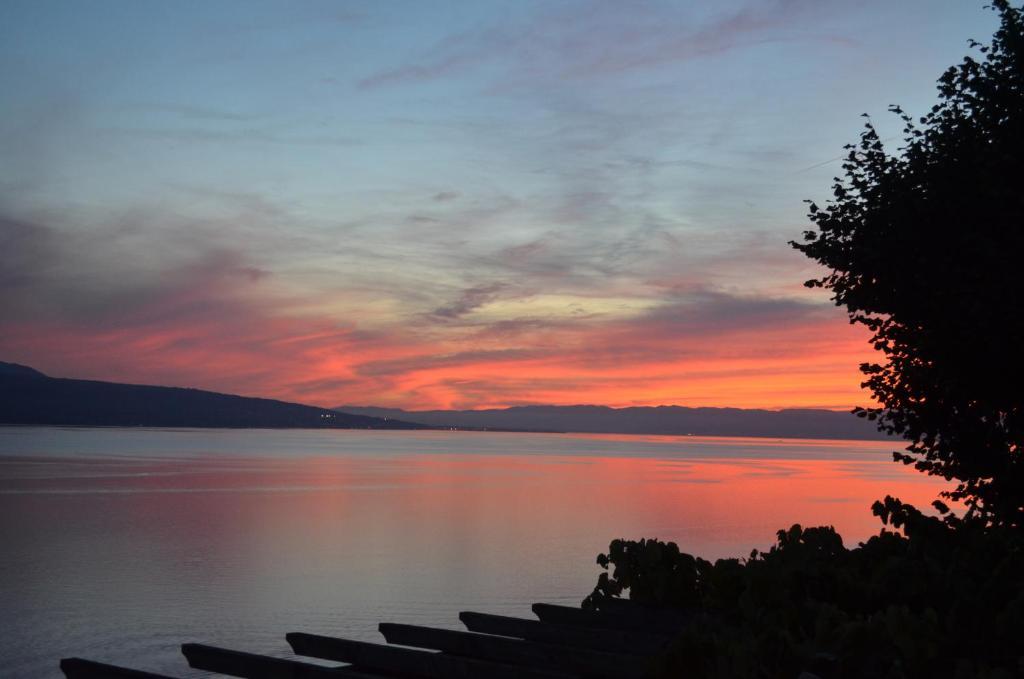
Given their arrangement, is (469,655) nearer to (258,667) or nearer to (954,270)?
(258,667)

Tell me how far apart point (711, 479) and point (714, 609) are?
89.7 m

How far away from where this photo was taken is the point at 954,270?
15016 millimetres

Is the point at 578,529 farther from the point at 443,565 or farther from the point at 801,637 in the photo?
the point at 801,637

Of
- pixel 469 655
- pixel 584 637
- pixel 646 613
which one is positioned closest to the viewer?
pixel 469 655

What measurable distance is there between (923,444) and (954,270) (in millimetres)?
4493

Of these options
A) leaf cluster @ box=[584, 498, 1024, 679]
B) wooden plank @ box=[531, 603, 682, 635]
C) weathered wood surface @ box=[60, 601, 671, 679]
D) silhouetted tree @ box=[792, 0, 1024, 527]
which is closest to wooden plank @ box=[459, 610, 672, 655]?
weathered wood surface @ box=[60, 601, 671, 679]

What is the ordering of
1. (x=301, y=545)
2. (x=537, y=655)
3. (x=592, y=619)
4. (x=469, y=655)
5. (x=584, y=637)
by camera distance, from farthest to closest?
(x=301, y=545) → (x=592, y=619) → (x=584, y=637) → (x=469, y=655) → (x=537, y=655)

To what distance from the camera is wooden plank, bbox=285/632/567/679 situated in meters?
8.26

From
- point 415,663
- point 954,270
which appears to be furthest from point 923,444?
point 415,663

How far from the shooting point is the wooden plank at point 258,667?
7344mm

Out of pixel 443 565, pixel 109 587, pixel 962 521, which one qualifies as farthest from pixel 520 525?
pixel 962 521

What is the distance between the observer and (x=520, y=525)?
4988cm

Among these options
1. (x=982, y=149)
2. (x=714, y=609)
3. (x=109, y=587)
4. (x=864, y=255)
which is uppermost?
(x=982, y=149)

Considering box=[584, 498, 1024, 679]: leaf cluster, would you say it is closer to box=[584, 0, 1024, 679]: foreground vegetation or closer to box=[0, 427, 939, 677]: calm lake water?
box=[584, 0, 1024, 679]: foreground vegetation
